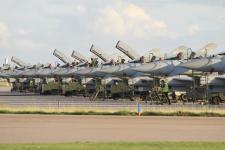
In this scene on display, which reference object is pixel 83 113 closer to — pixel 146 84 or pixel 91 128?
pixel 91 128

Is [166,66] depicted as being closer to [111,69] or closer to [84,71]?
[111,69]

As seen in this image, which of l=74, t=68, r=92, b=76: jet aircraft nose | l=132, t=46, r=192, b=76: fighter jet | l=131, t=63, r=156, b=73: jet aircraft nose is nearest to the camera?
l=132, t=46, r=192, b=76: fighter jet

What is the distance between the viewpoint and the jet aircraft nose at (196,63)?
4038 cm

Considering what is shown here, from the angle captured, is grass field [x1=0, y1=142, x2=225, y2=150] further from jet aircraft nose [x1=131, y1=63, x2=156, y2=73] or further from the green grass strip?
jet aircraft nose [x1=131, y1=63, x2=156, y2=73]

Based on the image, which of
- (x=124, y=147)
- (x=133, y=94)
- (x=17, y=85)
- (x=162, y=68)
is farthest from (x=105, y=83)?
(x=124, y=147)

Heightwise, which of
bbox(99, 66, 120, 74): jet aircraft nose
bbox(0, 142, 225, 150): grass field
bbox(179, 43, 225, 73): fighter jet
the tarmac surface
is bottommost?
bbox(0, 142, 225, 150): grass field

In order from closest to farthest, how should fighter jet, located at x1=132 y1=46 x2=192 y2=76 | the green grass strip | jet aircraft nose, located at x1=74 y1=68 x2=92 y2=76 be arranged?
the green grass strip < fighter jet, located at x1=132 y1=46 x2=192 y2=76 < jet aircraft nose, located at x1=74 y1=68 x2=92 y2=76

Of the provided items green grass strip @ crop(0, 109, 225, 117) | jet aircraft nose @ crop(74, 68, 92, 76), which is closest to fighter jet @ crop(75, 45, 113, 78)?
jet aircraft nose @ crop(74, 68, 92, 76)

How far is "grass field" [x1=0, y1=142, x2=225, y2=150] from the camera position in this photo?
46.1 ft

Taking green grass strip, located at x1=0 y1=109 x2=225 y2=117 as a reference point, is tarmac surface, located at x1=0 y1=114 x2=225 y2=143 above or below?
below

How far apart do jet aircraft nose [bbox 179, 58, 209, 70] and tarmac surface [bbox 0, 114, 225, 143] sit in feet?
57.8

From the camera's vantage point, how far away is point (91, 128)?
1992 centimetres

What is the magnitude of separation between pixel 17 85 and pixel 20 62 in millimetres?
10599

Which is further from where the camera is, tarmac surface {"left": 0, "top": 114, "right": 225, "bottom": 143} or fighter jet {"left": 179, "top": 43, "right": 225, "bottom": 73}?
fighter jet {"left": 179, "top": 43, "right": 225, "bottom": 73}
